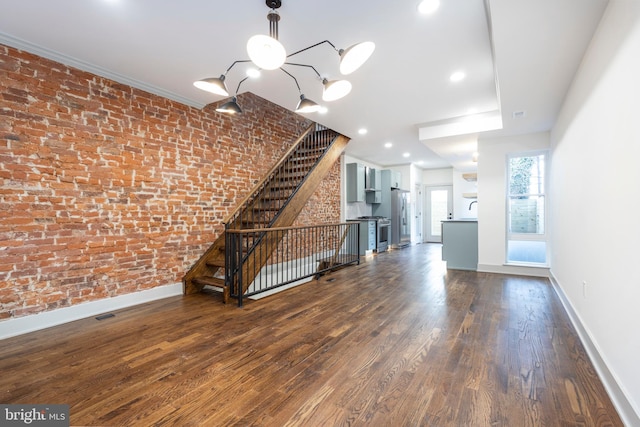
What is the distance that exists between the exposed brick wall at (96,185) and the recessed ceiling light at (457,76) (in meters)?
3.34

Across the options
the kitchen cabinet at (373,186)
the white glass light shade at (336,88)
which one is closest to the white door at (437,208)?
the kitchen cabinet at (373,186)

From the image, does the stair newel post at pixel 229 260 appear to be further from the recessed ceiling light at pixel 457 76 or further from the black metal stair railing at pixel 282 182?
the recessed ceiling light at pixel 457 76

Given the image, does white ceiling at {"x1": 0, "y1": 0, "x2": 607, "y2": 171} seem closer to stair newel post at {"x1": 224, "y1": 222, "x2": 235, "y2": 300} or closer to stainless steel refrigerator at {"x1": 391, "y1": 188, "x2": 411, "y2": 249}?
stair newel post at {"x1": 224, "y1": 222, "x2": 235, "y2": 300}

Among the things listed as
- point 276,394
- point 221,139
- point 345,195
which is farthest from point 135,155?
point 345,195

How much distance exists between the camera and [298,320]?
3062mm

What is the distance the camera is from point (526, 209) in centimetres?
521

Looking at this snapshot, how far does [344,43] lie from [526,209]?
15.0 feet

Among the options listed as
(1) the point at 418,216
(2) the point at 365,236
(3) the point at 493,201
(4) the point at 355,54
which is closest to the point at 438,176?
(1) the point at 418,216

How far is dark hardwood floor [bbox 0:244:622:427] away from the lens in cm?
165

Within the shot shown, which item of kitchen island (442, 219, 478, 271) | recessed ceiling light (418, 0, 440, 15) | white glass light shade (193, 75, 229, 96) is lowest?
kitchen island (442, 219, 478, 271)

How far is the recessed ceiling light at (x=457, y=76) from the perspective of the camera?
3.32m

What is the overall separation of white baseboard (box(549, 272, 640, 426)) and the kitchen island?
8.64 feet

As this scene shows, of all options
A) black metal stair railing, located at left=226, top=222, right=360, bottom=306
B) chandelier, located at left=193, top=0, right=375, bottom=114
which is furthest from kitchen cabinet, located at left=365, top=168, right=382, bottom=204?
chandelier, located at left=193, top=0, right=375, bottom=114

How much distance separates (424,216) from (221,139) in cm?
851
